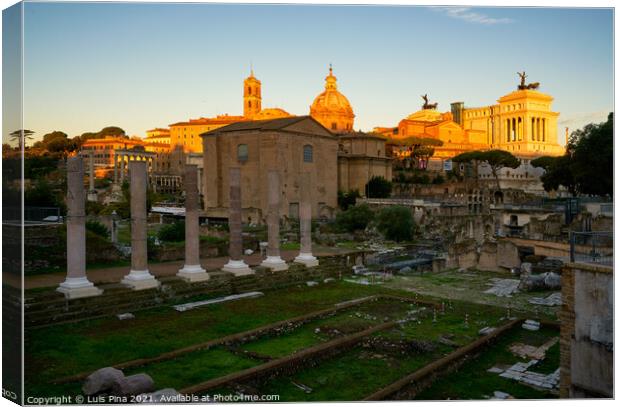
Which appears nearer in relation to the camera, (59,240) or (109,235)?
(59,240)

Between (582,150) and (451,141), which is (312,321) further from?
(451,141)

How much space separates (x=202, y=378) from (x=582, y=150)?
2116 centimetres

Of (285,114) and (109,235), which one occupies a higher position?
(285,114)

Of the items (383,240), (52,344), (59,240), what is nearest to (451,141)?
(383,240)

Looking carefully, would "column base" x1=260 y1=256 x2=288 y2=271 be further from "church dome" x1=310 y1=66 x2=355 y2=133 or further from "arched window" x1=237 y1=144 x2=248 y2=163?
"church dome" x1=310 y1=66 x2=355 y2=133

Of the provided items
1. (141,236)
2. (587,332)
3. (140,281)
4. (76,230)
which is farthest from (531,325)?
(76,230)

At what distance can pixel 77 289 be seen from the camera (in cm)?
1172

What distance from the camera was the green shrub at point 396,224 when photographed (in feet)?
94.4

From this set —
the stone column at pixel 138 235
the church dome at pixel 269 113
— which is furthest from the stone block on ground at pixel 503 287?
the church dome at pixel 269 113

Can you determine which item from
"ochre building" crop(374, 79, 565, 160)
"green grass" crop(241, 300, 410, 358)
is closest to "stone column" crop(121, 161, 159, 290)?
"green grass" crop(241, 300, 410, 358)

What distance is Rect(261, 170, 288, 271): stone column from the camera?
1694 cm

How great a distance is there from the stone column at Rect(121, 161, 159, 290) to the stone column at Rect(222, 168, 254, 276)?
2.81 meters

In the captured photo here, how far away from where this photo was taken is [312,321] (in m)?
12.0

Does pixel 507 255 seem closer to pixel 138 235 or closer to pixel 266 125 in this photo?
pixel 138 235
